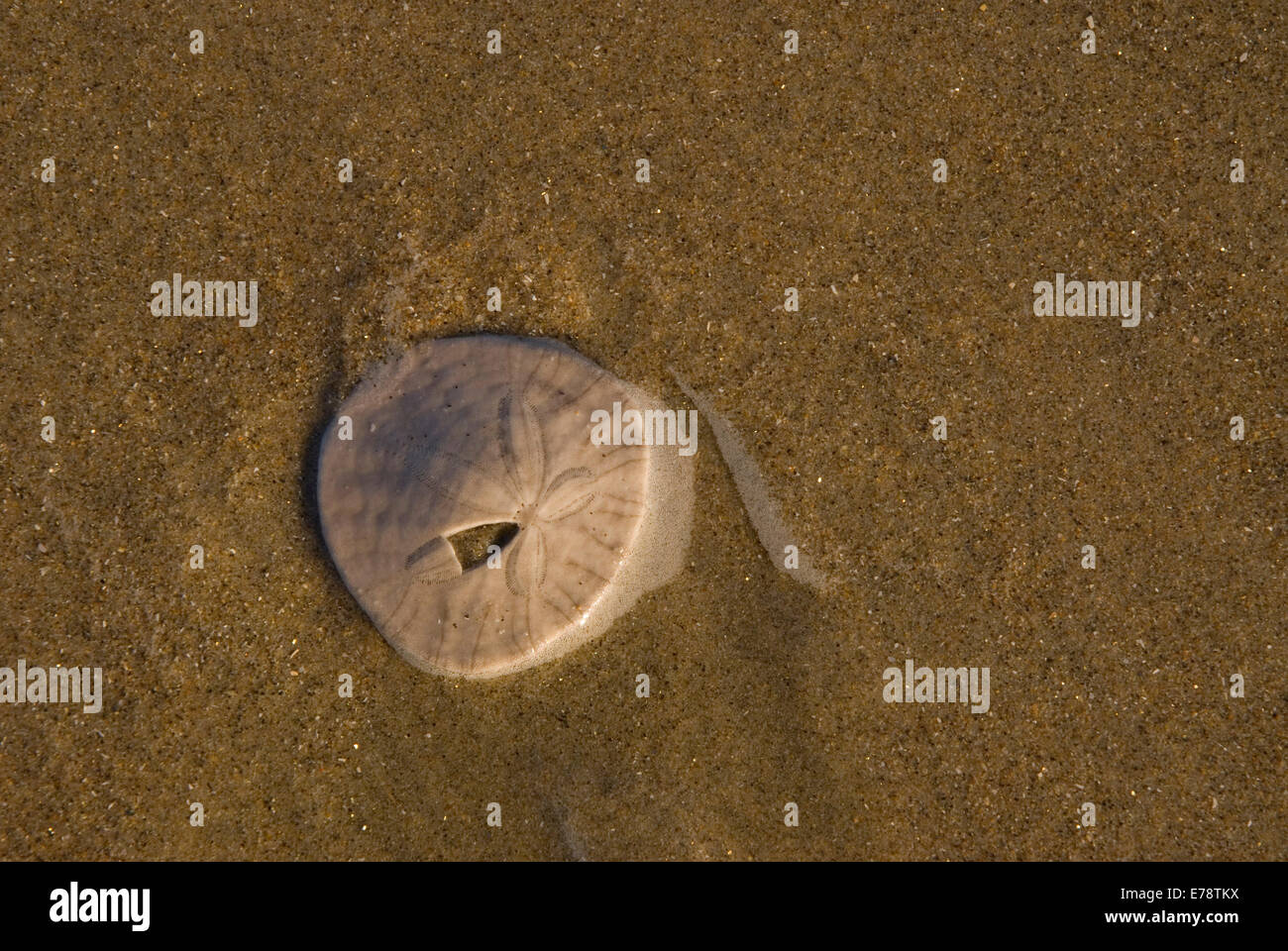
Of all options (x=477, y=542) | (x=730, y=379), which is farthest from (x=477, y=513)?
(x=730, y=379)

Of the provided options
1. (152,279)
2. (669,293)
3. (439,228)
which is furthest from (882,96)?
(152,279)

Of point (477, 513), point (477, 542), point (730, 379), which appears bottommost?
point (477, 542)

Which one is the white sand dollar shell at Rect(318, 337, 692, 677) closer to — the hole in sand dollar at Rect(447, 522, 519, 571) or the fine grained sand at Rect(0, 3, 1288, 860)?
the hole in sand dollar at Rect(447, 522, 519, 571)

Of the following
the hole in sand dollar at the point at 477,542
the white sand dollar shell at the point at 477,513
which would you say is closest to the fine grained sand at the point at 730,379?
the white sand dollar shell at the point at 477,513

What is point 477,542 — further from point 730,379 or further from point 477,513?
point 730,379
